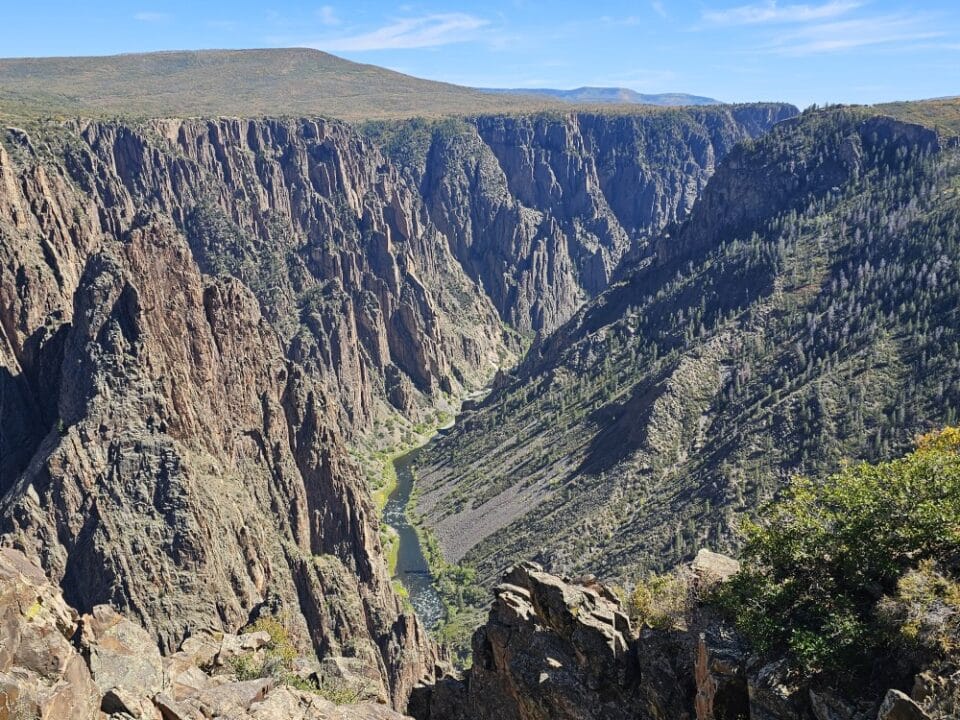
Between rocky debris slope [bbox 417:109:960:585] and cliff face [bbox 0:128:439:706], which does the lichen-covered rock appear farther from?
rocky debris slope [bbox 417:109:960:585]

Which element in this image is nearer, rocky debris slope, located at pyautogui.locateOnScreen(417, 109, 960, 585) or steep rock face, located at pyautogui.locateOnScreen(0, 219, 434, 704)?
steep rock face, located at pyautogui.locateOnScreen(0, 219, 434, 704)

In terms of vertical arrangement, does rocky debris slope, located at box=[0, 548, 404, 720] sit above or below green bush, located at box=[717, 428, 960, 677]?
below

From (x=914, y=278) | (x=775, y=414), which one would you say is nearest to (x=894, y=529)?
(x=775, y=414)

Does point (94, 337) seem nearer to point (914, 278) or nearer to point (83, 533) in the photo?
point (83, 533)

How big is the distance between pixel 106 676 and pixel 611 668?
25.4m

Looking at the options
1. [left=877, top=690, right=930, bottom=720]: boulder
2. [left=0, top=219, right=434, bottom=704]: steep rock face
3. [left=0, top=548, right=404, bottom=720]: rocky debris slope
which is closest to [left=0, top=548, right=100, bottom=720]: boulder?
[left=0, top=548, right=404, bottom=720]: rocky debris slope

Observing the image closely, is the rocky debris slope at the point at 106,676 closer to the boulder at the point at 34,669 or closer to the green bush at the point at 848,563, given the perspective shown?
the boulder at the point at 34,669

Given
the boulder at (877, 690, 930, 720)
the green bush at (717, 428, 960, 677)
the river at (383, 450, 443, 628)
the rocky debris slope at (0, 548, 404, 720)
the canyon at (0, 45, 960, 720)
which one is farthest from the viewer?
the river at (383, 450, 443, 628)

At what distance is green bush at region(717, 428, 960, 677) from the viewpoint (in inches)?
1183

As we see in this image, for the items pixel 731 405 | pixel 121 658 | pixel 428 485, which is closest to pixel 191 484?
pixel 121 658

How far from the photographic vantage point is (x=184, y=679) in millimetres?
43094

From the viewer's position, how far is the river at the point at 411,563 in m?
130

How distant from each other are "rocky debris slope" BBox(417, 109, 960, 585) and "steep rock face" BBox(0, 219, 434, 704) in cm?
4045

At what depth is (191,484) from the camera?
3214 inches
